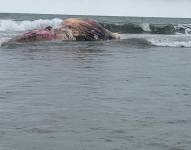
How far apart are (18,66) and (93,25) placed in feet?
35.3

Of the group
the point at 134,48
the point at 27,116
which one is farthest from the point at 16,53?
the point at 27,116

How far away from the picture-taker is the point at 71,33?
2322 cm

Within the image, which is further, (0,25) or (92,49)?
(0,25)

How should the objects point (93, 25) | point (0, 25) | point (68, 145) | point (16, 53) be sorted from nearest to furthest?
point (68, 145), point (16, 53), point (93, 25), point (0, 25)

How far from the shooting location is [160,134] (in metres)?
7.00

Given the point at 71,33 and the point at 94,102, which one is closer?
the point at 94,102

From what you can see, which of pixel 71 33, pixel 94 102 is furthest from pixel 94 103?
pixel 71 33

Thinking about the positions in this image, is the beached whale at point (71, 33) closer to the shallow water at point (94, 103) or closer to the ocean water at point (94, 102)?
the ocean water at point (94, 102)

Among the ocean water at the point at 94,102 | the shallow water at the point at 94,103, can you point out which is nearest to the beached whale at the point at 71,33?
the ocean water at the point at 94,102

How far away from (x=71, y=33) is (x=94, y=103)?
14511mm

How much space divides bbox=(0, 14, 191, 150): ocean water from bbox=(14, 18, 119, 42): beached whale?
19.2ft

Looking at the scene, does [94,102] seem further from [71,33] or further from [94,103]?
[71,33]

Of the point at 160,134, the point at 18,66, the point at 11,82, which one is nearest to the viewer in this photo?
the point at 160,134

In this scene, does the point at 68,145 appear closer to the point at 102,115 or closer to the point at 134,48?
the point at 102,115
